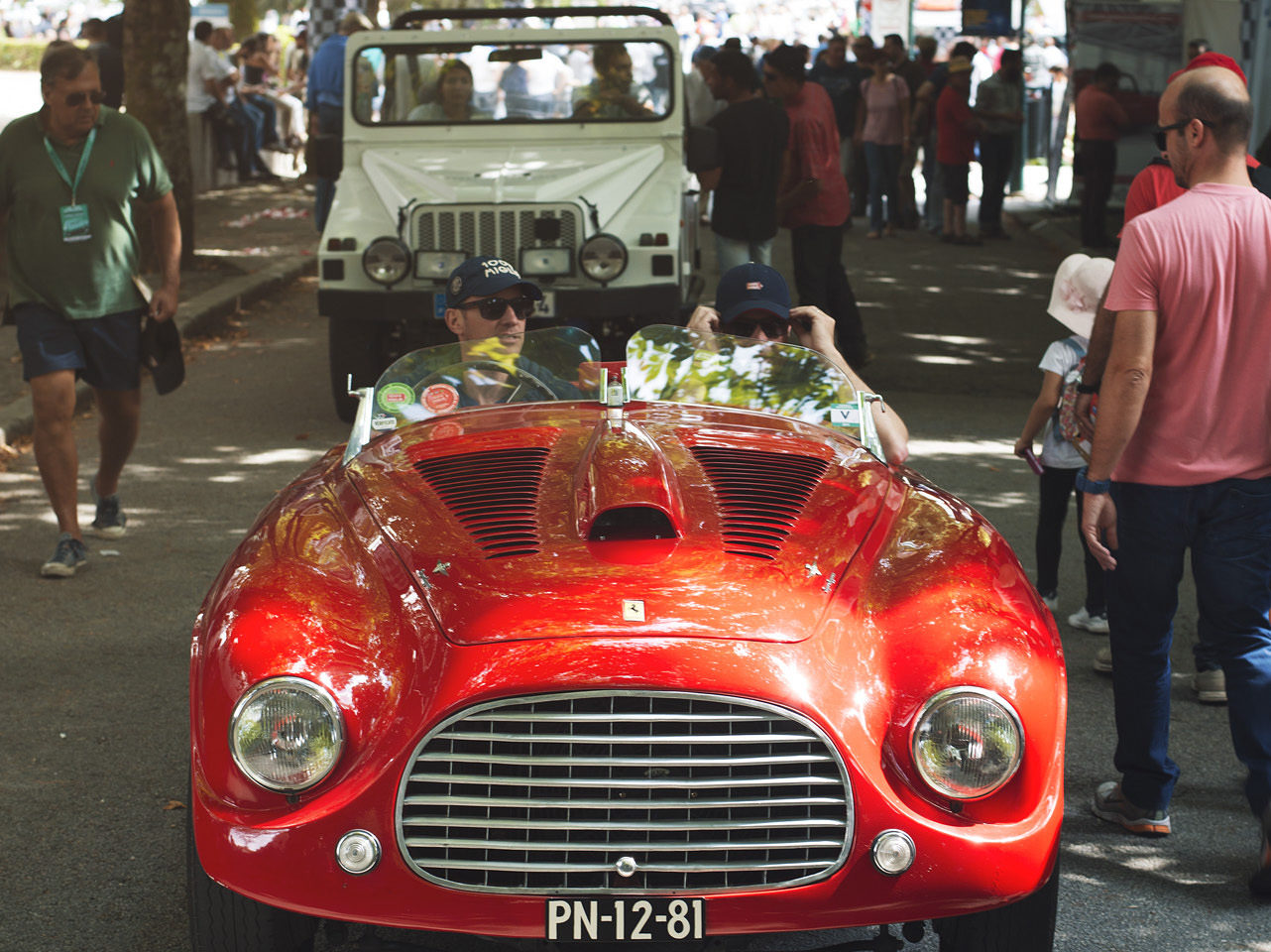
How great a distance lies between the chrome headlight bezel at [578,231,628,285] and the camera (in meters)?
9.04

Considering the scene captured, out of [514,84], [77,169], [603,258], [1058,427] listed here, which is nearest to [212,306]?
[514,84]

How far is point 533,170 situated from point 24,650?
484 centimetres

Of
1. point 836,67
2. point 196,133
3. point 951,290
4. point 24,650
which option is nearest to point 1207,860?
point 24,650

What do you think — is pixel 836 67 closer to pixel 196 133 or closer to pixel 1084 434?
pixel 196 133

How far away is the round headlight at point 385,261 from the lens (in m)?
9.02

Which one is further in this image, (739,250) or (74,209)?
(739,250)

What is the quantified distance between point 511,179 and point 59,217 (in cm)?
326

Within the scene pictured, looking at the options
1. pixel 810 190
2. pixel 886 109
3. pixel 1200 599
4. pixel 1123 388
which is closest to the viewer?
pixel 1123 388

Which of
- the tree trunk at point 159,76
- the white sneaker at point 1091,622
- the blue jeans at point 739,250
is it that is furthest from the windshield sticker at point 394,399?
the tree trunk at point 159,76

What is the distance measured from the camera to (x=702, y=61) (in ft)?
58.6

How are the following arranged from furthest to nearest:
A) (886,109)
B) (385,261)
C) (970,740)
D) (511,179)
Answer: (886,109) → (511,179) → (385,261) → (970,740)

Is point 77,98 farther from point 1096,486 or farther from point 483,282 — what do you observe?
point 1096,486

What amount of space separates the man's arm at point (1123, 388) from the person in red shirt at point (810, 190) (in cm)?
666

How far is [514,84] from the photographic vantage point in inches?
396
